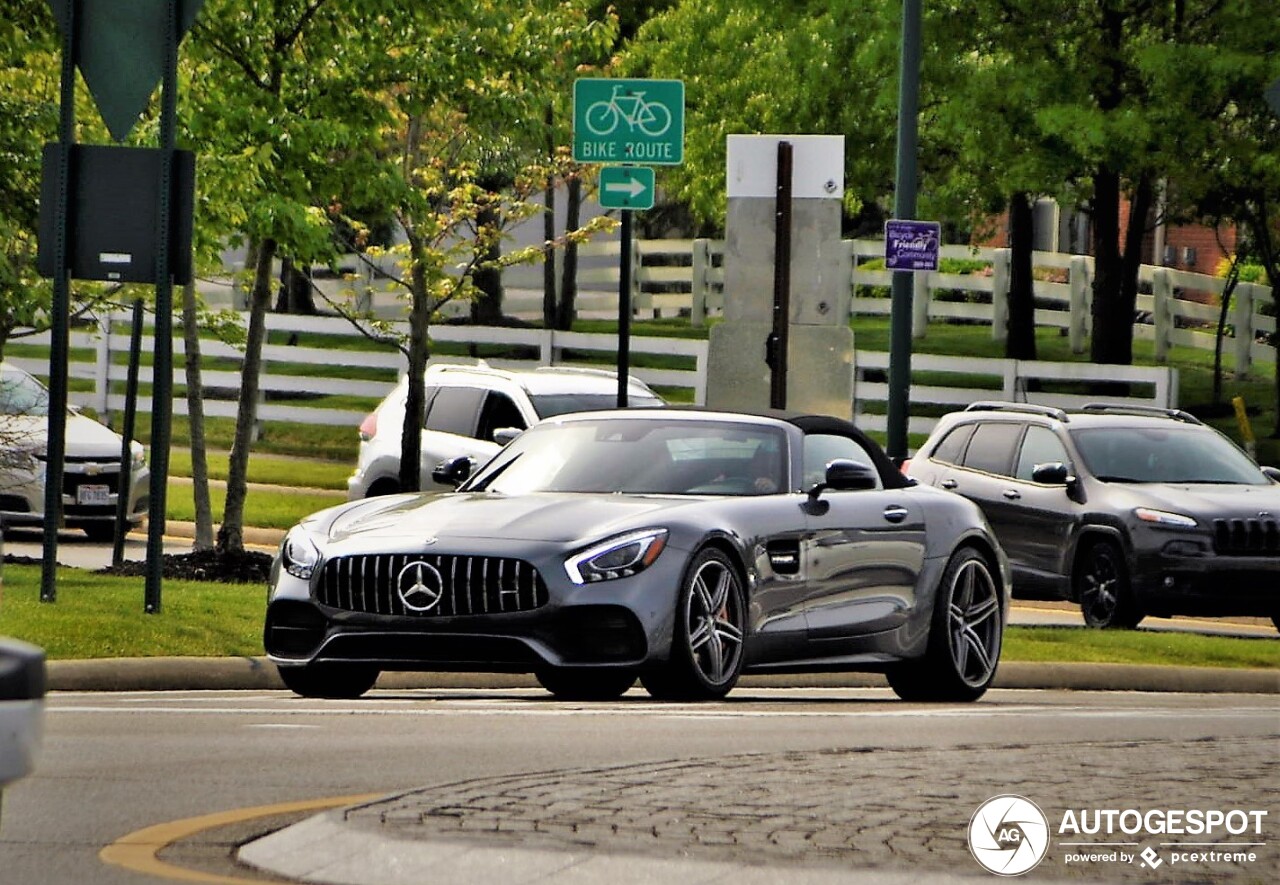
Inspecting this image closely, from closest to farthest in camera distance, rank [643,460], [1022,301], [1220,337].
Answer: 1. [643,460]
2. [1220,337]
3. [1022,301]

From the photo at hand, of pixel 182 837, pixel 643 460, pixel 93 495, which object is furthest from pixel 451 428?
pixel 182 837

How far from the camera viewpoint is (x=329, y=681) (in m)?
13.1

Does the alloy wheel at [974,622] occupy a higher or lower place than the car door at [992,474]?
lower

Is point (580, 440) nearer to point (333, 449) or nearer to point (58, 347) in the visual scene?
point (58, 347)

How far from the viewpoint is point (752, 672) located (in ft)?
41.7

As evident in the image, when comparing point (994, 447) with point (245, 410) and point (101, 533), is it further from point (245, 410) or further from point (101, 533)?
point (101, 533)

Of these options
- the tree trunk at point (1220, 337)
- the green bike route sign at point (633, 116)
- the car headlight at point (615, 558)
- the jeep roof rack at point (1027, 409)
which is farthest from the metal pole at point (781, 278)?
the tree trunk at point (1220, 337)

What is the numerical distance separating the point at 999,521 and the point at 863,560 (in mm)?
8401

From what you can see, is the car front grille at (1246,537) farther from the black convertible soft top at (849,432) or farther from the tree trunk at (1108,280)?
the tree trunk at (1108,280)

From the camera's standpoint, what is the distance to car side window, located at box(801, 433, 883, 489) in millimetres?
13617

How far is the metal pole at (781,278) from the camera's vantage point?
749 inches

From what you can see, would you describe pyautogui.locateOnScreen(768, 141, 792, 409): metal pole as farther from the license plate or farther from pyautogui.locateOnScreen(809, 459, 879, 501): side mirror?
the license plate

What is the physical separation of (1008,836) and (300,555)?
16.9ft

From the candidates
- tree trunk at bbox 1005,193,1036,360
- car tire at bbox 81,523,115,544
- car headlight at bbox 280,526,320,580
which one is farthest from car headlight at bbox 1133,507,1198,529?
tree trunk at bbox 1005,193,1036,360
